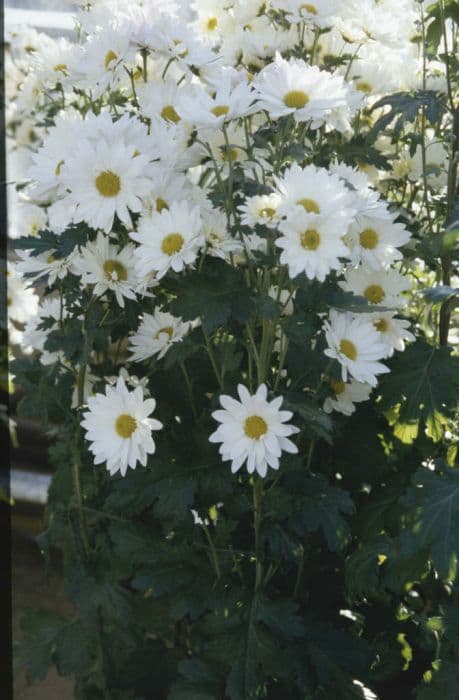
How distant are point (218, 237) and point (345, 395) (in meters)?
0.34

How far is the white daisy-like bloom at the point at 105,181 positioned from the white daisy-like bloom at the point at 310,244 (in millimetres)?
205

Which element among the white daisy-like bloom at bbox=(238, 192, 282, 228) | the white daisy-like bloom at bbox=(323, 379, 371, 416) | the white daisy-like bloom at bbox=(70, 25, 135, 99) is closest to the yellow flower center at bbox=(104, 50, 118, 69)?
the white daisy-like bloom at bbox=(70, 25, 135, 99)

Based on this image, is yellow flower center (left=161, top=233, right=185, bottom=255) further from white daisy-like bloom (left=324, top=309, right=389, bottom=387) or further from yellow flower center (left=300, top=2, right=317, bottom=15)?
yellow flower center (left=300, top=2, right=317, bottom=15)

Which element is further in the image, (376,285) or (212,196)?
(376,285)

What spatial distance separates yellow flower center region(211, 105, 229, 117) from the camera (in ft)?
3.82

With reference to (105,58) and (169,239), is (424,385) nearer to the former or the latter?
(169,239)

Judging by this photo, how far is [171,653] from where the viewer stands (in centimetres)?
161

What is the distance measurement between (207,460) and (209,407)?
0.59 feet

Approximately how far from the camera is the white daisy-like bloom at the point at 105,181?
3.84 feet

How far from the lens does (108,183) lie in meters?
1.17

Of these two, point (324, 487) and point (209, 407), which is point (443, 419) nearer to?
point (324, 487)

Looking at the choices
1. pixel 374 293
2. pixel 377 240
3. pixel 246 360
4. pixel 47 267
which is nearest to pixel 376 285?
pixel 374 293

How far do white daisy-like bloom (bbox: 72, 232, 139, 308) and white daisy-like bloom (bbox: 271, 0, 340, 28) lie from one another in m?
0.43

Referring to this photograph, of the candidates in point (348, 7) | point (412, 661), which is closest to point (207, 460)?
point (412, 661)
